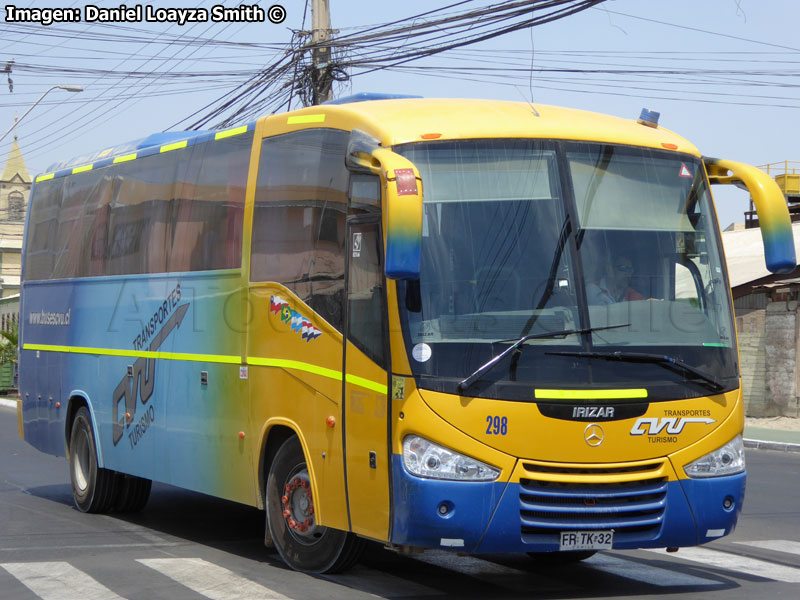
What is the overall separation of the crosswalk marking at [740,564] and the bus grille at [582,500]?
186 centimetres

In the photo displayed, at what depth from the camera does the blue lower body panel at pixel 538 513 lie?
23.7 feet

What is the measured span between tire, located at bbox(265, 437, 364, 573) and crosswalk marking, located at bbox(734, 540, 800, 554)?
379cm

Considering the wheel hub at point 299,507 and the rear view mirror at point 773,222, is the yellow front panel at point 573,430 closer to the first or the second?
the rear view mirror at point 773,222

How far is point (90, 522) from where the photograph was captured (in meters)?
11.8

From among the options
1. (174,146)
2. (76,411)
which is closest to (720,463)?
(174,146)

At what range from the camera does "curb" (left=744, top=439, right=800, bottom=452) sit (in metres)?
21.3

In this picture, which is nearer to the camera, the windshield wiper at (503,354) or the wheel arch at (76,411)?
the windshield wiper at (503,354)

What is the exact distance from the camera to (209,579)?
8.48 m

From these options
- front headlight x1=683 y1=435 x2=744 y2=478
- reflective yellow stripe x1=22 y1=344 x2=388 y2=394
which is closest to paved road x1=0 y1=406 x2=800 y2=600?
front headlight x1=683 y1=435 x2=744 y2=478

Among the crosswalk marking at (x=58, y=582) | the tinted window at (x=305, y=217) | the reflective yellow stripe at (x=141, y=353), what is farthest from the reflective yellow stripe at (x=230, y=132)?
the crosswalk marking at (x=58, y=582)

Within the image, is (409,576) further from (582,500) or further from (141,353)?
(141,353)

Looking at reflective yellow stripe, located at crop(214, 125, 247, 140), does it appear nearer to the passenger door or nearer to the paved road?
the passenger door

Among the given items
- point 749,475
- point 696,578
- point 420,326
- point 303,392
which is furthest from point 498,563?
point 749,475

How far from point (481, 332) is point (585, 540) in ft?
4.56
